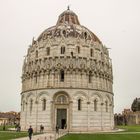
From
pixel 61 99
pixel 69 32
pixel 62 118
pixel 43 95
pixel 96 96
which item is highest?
pixel 69 32

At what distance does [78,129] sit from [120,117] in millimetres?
81576

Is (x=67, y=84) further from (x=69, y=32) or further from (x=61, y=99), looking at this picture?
(x=69, y=32)

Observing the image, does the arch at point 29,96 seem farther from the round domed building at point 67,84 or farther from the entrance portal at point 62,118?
the entrance portal at point 62,118

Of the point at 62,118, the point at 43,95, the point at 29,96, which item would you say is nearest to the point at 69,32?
the point at 43,95

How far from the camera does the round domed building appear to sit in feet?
157

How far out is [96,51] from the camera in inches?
2092

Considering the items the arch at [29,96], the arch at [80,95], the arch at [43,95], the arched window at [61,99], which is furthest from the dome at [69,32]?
the arched window at [61,99]

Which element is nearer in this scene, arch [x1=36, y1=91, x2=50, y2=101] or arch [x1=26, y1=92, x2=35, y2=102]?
arch [x1=36, y1=91, x2=50, y2=101]

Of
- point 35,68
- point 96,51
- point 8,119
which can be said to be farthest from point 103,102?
point 8,119

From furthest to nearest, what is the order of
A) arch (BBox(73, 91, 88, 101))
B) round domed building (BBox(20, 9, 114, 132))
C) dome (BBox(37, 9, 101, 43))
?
1. dome (BBox(37, 9, 101, 43))
2. arch (BBox(73, 91, 88, 101))
3. round domed building (BBox(20, 9, 114, 132))

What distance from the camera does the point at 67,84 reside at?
159 ft

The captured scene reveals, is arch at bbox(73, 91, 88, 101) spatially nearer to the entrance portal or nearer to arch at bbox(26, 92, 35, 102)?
the entrance portal

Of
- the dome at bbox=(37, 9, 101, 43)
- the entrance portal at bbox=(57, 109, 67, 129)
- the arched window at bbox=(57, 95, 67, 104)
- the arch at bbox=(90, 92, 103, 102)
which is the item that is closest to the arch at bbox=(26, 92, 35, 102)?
the arched window at bbox=(57, 95, 67, 104)

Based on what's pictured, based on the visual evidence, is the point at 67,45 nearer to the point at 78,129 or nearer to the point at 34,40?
the point at 34,40
